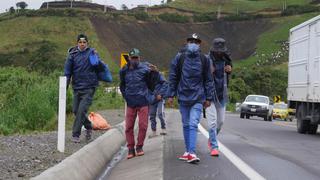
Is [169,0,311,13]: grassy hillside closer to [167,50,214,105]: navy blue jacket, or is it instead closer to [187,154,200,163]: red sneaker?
[167,50,214,105]: navy blue jacket

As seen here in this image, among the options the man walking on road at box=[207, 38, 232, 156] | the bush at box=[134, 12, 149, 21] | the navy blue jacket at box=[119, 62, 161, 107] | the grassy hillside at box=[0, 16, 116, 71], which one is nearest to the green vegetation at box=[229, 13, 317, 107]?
the grassy hillside at box=[0, 16, 116, 71]

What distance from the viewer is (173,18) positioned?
4454 inches

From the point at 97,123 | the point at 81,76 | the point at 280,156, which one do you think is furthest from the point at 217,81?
the point at 97,123

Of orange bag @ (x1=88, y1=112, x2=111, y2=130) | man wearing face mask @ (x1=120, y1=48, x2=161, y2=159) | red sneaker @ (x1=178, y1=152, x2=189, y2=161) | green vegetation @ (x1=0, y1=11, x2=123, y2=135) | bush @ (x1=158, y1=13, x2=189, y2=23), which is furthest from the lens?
bush @ (x1=158, y1=13, x2=189, y2=23)

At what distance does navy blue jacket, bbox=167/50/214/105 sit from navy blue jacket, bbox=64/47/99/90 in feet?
7.46

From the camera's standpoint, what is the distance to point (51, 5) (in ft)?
398

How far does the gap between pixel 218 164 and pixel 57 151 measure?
2.62 meters

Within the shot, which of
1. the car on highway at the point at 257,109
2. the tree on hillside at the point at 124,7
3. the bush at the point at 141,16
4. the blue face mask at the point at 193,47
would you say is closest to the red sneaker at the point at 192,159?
the blue face mask at the point at 193,47

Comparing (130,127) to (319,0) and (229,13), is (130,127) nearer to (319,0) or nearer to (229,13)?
(229,13)

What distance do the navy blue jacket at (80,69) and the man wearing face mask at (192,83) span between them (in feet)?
7.42

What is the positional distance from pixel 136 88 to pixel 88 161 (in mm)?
1894

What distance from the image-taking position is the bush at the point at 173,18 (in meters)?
112

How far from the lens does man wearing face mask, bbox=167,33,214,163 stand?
10.0m

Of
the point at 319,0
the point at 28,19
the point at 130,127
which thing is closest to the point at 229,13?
the point at 319,0
